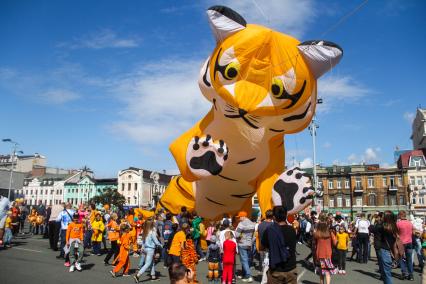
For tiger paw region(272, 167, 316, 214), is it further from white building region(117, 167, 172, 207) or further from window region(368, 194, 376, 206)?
white building region(117, 167, 172, 207)

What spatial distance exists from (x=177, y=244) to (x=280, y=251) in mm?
3286

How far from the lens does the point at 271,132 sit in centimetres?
850

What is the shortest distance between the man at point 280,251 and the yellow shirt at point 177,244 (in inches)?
117

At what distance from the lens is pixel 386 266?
7027mm

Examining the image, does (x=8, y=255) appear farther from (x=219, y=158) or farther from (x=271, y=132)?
(x=271, y=132)

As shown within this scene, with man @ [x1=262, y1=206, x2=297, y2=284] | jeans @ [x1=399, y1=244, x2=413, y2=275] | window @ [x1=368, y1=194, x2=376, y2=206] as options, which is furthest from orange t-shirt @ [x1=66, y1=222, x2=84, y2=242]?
window @ [x1=368, y1=194, x2=376, y2=206]

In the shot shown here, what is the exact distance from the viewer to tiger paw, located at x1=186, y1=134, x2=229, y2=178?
7.97 meters

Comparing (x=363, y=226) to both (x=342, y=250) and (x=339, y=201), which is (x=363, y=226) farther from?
(x=339, y=201)

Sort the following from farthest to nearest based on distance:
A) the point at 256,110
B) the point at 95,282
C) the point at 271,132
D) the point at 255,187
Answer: the point at 255,187 < the point at 271,132 < the point at 256,110 < the point at 95,282

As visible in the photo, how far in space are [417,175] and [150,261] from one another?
2096 inches

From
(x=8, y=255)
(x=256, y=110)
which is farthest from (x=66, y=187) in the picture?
(x=256, y=110)

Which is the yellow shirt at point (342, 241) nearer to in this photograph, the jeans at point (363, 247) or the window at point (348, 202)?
the jeans at point (363, 247)

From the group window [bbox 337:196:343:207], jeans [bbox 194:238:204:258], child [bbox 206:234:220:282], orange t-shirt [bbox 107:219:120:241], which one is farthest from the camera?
window [bbox 337:196:343:207]

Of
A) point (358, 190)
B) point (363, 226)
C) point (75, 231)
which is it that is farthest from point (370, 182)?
point (75, 231)
